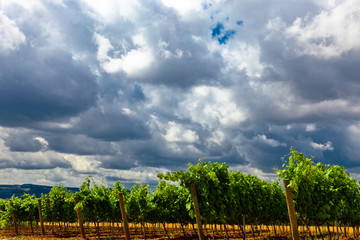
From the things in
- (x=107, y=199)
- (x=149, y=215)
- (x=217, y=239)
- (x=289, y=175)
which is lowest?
(x=217, y=239)

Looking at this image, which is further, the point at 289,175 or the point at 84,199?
the point at 84,199

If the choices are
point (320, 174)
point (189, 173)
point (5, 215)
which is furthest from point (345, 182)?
point (5, 215)

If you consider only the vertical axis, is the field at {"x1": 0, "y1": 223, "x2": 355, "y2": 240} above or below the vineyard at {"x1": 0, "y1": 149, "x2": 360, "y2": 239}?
below

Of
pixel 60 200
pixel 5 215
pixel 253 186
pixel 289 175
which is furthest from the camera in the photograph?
pixel 5 215

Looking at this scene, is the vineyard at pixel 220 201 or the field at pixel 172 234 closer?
the vineyard at pixel 220 201

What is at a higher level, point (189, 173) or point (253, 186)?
point (189, 173)

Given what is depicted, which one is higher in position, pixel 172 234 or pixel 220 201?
pixel 220 201

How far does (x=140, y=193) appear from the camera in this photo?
116 feet

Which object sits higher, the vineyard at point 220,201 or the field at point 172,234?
the vineyard at point 220,201

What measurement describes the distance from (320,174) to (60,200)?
36037 mm

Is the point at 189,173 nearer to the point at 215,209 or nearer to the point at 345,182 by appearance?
the point at 215,209

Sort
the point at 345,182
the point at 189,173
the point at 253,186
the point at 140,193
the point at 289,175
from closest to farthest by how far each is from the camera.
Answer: the point at 289,175, the point at 189,173, the point at 345,182, the point at 253,186, the point at 140,193

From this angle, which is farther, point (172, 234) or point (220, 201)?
point (172, 234)

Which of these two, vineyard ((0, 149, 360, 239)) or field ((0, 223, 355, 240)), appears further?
field ((0, 223, 355, 240))
